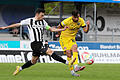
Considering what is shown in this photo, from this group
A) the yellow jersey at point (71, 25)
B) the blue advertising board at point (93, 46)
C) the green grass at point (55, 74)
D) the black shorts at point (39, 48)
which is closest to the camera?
the black shorts at point (39, 48)

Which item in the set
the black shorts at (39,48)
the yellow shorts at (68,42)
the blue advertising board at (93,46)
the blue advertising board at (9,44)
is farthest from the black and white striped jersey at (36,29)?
the blue advertising board at (93,46)

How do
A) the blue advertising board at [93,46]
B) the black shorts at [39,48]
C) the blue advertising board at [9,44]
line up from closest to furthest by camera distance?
the black shorts at [39,48], the blue advertising board at [9,44], the blue advertising board at [93,46]

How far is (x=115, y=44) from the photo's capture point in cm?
2025

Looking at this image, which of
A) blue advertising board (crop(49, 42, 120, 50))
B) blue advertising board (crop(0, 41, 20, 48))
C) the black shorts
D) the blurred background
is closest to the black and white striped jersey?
the black shorts

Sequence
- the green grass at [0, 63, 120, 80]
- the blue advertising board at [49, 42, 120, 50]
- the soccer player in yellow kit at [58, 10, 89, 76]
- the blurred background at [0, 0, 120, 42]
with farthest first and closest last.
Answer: the blurred background at [0, 0, 120, 42], the blue advertising board at [49, 42, 120, 50], the soccer player in yellow kit at [58, 10, 89, 76], the green grass at [0, 63, 120, 80]

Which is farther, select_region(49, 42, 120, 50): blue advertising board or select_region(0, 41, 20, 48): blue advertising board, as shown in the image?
select_region(49, 42, 120, 50): blue advertising board

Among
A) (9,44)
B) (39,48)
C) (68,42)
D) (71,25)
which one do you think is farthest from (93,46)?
(39,48)

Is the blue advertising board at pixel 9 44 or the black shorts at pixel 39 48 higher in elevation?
the black shorts at pixel 39 48

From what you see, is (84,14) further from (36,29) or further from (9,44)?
(36,29)

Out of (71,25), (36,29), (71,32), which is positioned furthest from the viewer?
(71,32)

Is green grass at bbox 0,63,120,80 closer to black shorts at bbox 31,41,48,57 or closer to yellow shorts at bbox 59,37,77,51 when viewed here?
black shorts at bbox 31,41,48,57

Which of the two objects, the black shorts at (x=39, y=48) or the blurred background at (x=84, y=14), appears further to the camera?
the blurred background at (x=84, y=14)

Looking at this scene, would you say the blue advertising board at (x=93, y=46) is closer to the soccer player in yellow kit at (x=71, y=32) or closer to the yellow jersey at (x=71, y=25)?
the soccer player in yellow kit at (x=71, y=32)

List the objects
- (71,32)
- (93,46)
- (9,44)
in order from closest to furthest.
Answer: (71,32) < (9,44) < (93,46)
